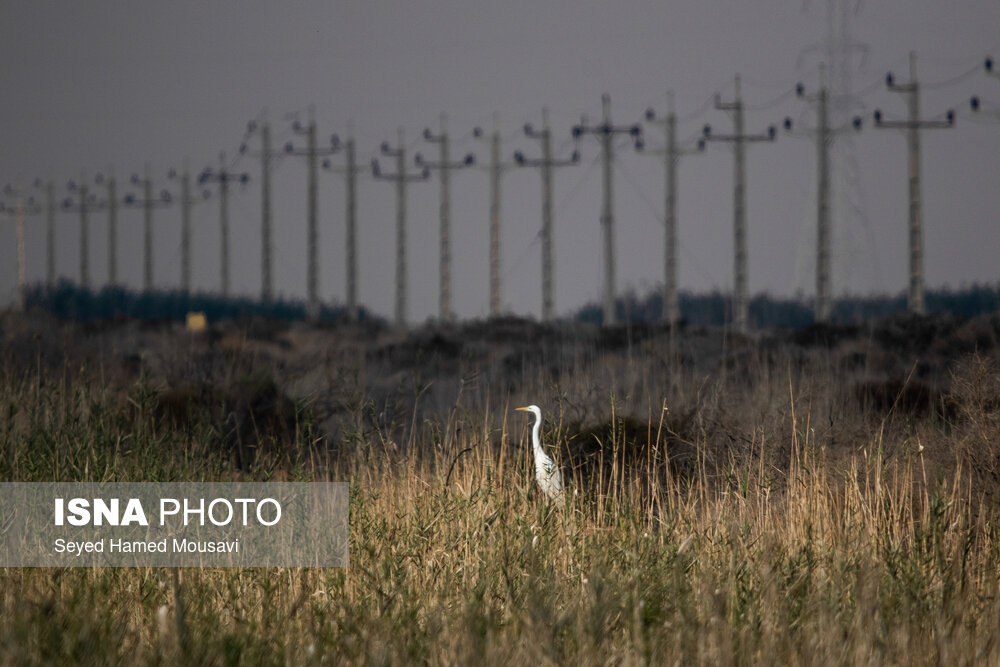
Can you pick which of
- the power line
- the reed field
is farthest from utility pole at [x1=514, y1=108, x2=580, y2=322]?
the reed field

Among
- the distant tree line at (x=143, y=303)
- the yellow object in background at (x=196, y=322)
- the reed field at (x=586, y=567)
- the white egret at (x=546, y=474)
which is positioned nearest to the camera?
the reed field at (x=586, y=567)

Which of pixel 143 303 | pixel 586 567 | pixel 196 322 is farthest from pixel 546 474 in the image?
pixel 143 303

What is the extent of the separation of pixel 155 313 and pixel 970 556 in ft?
199

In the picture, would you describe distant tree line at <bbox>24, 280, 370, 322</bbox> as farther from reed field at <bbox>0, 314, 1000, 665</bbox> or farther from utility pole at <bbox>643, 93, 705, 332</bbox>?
reed field at <bbox>0, 314, 1000, 665</bbox>

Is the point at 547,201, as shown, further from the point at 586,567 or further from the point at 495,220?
the point at 586,567

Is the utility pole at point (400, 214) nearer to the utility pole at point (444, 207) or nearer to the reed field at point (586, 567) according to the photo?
the utility pole at point (444, 207)

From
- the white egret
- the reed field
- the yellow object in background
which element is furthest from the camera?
the yellow object in background

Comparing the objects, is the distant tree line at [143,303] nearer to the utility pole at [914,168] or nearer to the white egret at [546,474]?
the utility pole at [914,168]

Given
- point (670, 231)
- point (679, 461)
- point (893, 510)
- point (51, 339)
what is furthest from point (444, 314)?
point (893, 510)

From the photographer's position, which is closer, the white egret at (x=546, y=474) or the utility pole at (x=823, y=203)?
the white egret at (x=546, y=474)

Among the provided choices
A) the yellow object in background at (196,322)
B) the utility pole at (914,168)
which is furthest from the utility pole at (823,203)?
the yellow object in background at (196,322)

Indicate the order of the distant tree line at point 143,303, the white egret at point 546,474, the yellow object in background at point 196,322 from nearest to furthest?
the white egret at point 546,474 → the yellow object in background at point 196,322 → the distant tree line at point 143,303

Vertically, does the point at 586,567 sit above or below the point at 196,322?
below

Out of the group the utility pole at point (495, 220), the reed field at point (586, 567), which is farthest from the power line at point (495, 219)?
the reed field at point (586, 567)
